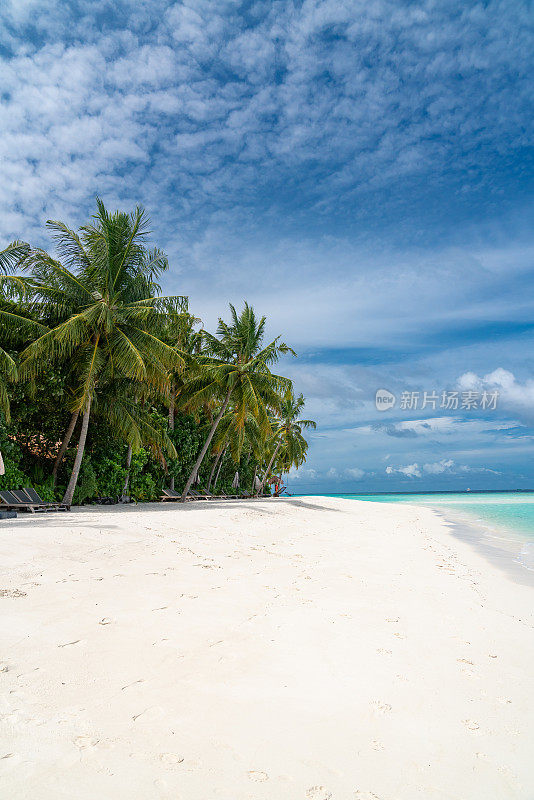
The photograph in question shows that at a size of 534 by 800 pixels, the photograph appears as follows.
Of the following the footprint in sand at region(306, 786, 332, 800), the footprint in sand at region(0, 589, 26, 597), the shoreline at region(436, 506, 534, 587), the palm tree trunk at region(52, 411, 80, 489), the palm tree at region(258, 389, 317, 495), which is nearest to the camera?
the footprint in sand at region(306, 786, 332, 800)

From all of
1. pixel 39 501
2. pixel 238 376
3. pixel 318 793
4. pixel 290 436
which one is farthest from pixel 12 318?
pixel 290 436

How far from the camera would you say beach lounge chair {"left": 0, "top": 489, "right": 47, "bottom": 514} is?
1195cm

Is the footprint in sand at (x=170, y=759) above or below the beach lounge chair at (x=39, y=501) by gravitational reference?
below

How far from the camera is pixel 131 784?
1.97 meters

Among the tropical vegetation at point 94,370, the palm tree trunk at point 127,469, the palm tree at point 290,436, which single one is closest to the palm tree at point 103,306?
the tropical vegetation at point 94,370

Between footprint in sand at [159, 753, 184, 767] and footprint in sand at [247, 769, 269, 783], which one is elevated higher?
footprint in sand at [159, 753, 184, 767]

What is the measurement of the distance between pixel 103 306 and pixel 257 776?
46.8ft

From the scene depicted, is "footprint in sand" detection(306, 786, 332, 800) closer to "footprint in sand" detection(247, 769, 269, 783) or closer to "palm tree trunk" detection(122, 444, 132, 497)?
"footprint in sand" detection(247, 769, 269, 783)

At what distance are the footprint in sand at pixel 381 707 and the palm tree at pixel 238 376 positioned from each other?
16.8 meters

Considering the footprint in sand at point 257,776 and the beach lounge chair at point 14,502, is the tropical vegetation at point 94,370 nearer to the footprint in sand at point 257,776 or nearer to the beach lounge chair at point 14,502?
the beach lounge chair at point 14,502

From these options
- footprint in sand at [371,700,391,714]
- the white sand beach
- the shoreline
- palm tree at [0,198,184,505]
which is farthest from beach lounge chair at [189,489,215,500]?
footprint in sand at [371,700,391,714]

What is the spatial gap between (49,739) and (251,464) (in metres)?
33.0

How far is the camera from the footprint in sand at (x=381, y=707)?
274 cm

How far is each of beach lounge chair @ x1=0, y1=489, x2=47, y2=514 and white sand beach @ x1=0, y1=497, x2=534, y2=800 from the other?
266 inches
